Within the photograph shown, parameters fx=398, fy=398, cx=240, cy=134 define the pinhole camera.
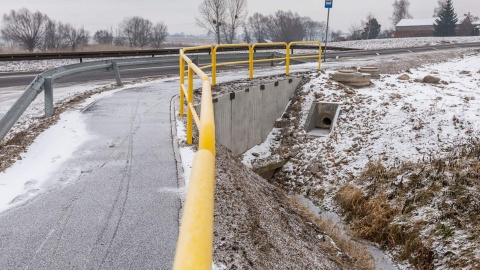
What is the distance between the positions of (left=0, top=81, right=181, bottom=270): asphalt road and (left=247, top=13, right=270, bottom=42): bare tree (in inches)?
4716

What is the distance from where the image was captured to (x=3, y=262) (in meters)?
3.03

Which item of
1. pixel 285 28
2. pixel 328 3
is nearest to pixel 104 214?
pixel 328 3

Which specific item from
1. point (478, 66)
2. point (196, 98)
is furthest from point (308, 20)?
point (196, 98)

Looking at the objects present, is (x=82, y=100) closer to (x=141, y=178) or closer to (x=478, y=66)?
(x=141, y=178)

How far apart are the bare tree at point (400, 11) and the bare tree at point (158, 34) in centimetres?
7478

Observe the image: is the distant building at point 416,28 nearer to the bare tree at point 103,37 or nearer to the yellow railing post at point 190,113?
Answer: the bare tree at point 103,37

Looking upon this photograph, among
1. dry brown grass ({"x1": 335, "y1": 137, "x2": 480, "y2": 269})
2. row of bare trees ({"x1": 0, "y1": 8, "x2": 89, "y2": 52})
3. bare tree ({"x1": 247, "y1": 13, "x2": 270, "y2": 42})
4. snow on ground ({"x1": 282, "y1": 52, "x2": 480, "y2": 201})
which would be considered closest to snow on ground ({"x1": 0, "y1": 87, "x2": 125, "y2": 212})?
dry brown grass ({"x1": 335, "y1": 137, "x2": 480, "y2": 269})

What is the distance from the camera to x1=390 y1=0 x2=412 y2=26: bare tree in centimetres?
12781

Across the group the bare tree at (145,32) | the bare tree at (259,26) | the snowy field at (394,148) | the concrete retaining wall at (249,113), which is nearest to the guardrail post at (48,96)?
the concrete retaining wall at (249,113)

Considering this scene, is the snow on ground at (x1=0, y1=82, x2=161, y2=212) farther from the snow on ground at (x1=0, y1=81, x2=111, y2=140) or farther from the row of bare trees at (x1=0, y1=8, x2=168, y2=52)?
the row of bare trees at (x1=0, y1=8, x2=168, y2=52)

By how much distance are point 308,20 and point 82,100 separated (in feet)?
534

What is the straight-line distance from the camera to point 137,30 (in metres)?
100

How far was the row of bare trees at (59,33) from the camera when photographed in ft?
247

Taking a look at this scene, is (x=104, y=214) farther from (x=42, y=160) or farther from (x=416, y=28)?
(x=416, y=28)
